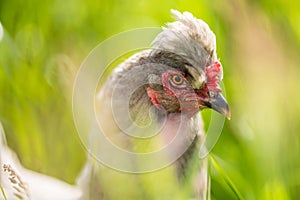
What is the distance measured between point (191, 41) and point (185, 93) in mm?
95

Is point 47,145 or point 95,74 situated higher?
point 95,74

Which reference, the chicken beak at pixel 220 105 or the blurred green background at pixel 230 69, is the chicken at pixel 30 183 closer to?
the blurred green background at pixel 230 69

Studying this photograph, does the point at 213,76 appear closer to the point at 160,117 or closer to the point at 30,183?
the point at 160,117

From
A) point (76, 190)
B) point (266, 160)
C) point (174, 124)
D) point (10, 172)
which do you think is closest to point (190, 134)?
point (174, 124)

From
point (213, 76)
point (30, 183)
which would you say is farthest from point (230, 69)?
point (30, 183)

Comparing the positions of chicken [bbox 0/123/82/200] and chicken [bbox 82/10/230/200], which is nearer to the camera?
chicken [bbox 82/10/230/200]

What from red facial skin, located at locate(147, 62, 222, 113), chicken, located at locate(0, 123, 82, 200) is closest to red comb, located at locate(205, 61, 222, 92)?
red facial skin, located at locate(147, 62, 222, 113)

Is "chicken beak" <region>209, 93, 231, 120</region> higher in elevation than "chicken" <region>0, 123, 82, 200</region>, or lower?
higher

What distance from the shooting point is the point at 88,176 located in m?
1.41

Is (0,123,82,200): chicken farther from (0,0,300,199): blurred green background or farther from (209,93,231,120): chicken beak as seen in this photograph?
(209,93,231,120): chicken beak

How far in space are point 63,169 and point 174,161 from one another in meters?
0.22

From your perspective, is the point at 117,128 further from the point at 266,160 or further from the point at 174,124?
the point at 266,160

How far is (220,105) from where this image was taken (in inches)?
49.7

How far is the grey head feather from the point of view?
4.12ft
